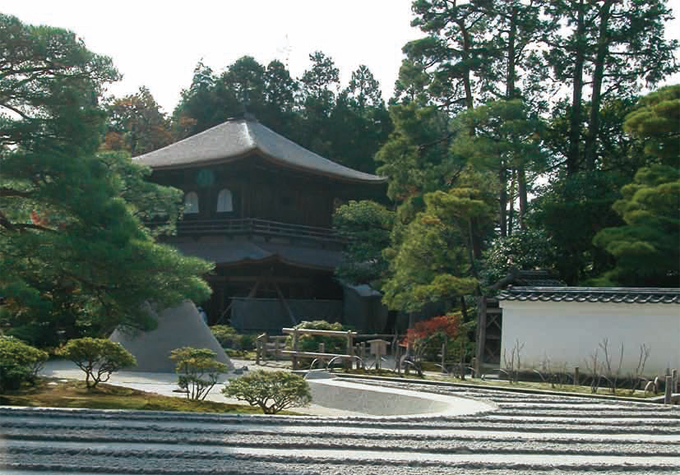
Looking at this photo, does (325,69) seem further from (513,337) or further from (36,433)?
(36,433)

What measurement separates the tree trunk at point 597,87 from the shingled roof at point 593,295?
9.39 m

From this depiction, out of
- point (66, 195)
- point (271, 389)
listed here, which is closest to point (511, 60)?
point (66, 195)

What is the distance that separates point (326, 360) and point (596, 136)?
11.7 m

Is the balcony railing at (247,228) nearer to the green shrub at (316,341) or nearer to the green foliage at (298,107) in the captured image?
the green shrub at (316,341)

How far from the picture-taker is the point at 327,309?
29.9 meters

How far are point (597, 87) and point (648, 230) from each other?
7.81m

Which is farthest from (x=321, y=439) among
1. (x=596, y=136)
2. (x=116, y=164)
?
(x=596, y=136)

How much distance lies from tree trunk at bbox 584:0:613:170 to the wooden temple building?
29.7ft

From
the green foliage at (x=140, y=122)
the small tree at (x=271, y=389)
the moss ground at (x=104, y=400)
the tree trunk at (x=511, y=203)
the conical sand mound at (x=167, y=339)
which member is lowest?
the moss ground at (x=104, y=400)

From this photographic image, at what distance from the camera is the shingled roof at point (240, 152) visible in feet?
95.8

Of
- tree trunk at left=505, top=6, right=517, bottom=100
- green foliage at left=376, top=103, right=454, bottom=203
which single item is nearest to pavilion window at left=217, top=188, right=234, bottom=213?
green foliage at left=376, top=103, right=454, bottom=203

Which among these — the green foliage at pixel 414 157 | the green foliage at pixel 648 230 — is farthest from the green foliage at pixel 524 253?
the green foliage at pixel 414 157

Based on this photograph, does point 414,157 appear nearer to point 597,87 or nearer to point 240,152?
point 597,87

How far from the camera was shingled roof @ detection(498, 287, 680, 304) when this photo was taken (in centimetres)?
1478
